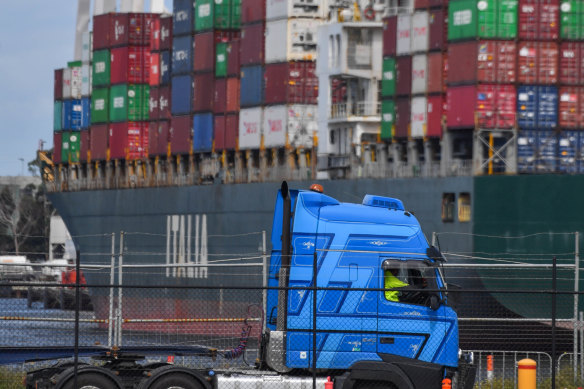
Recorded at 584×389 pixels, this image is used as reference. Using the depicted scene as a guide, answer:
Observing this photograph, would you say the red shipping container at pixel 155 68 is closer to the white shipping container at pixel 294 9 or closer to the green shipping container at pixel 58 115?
the white shipping container at pixel 294 9

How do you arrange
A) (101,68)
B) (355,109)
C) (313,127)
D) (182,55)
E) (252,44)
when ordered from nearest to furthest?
(355,109), (313,127), (252,44), (182,55), (101,68)

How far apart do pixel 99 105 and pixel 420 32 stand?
27.7 m

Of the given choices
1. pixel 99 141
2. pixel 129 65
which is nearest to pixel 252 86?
pixel 129 65

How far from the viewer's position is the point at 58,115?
82.3m

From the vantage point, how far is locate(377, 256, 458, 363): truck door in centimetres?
1820

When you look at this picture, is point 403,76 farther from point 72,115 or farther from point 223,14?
point 72,115

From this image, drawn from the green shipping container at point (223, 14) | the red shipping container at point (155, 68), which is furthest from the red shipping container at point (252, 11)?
the red shipping container at point (155, 68)

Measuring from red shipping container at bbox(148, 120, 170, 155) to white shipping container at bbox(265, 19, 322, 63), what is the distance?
9951 mm

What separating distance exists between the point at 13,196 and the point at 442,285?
109 m

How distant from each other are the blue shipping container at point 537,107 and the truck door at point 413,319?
29.4 meters

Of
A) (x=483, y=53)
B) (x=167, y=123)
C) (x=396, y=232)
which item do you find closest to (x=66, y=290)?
(x=167, y=123)

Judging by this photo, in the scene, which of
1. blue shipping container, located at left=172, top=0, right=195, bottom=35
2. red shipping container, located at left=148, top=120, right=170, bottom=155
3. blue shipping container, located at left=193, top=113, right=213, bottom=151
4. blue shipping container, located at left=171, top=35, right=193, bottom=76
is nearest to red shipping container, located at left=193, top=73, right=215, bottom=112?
blue shipping container, located at left=193, top=113, right=213, bottom=151

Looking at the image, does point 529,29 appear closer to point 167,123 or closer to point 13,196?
point 167,123

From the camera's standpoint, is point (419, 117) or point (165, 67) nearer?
point (419, 117)
